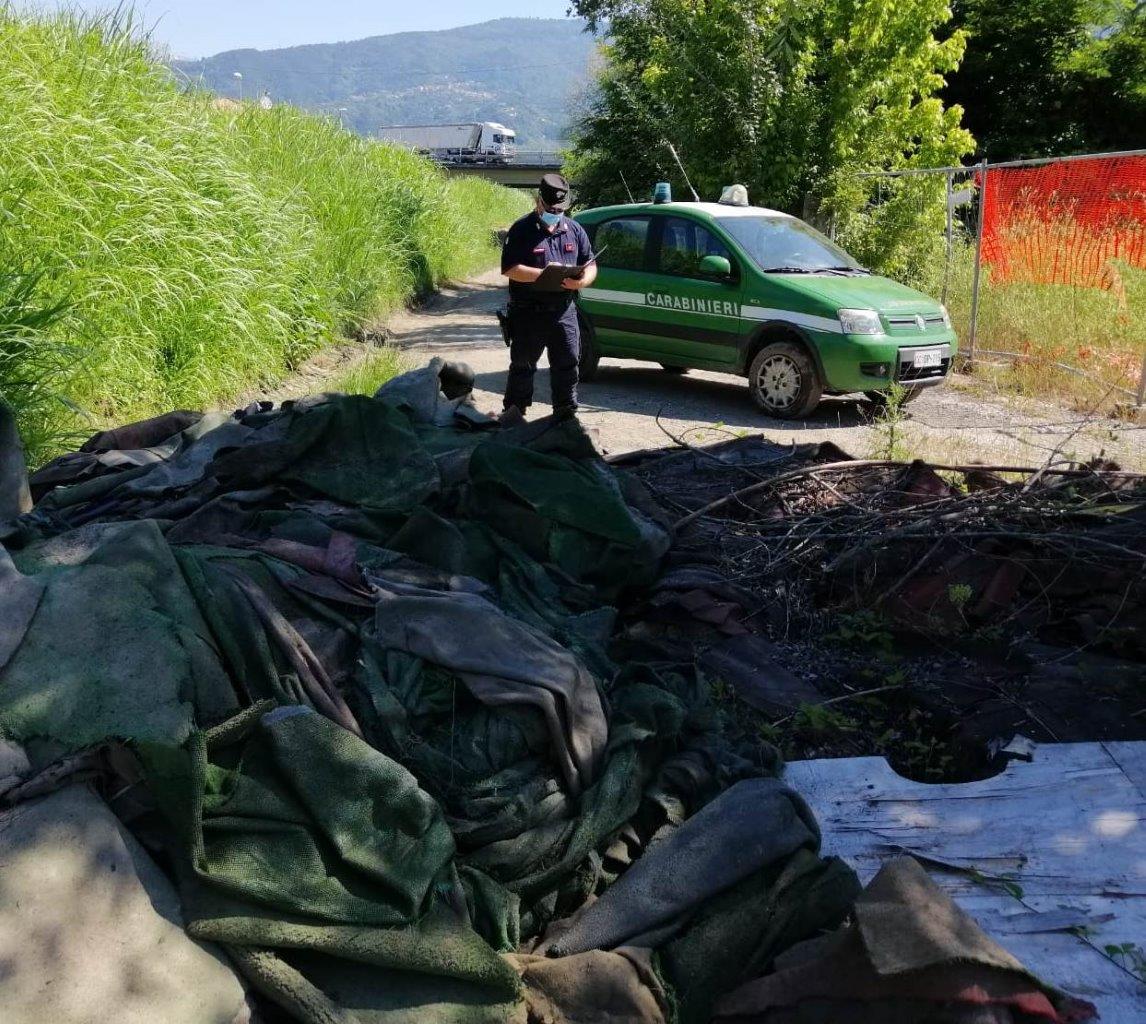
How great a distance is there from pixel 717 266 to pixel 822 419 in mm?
1749

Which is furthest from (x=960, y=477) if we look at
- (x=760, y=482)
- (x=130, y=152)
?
(x=130, y=152)

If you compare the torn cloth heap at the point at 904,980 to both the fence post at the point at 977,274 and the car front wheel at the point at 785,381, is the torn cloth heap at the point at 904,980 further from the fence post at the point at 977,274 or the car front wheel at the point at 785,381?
the fence post at the point at 977,274

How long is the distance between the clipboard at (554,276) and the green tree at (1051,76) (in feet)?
75.5

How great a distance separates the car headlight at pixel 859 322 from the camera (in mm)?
9766

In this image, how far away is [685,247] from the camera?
35.3 ft

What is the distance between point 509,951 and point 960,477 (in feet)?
16.0

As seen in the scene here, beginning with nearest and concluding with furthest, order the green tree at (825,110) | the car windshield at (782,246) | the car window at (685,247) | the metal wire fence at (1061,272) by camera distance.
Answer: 1. the car windshield at (782,246)
2. the car window at (685,247)
3. the metal wire fence at (1061,272)
4. the green tree at (825,110)

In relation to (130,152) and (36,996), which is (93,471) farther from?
(130,152)

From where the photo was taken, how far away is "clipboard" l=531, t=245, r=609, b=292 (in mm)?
7875

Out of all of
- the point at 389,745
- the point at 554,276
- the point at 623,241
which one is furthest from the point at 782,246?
the point at 389,745

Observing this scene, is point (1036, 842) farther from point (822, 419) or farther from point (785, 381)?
point (822, 419)

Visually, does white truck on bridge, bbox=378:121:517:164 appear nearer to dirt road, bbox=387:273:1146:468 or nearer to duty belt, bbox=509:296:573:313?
dirt road, bbox=387:273:1146:468

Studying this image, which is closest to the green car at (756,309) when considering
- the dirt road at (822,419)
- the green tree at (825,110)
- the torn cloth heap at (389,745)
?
the dirt road at (822,419)

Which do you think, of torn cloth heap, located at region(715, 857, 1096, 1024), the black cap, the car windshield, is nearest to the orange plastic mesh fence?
the car windshield
